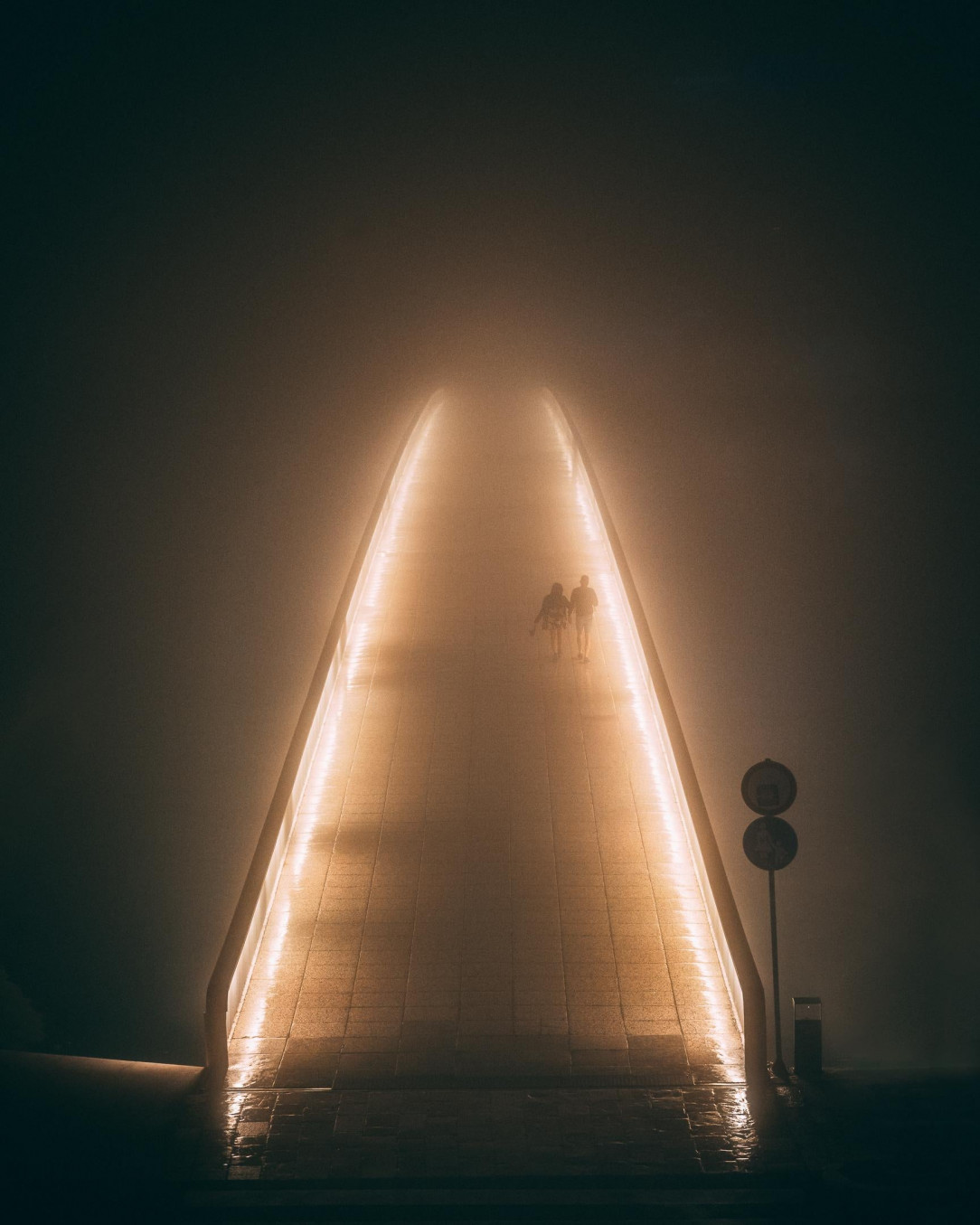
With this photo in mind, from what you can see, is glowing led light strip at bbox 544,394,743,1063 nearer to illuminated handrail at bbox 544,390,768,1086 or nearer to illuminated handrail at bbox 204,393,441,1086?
illuminated handrail at bbox 544,390,768,1086

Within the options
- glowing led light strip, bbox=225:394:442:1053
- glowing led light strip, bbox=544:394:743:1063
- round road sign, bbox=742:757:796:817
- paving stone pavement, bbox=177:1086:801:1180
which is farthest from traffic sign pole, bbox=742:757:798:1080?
glowing led light strip, bbox=225:394:442:1053

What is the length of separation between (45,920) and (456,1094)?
10.4 meters

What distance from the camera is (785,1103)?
19.5 feet

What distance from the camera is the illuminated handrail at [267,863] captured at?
20.8 feet

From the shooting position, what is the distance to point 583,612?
13.6 meters

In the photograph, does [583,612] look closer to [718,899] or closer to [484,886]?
[484,886]

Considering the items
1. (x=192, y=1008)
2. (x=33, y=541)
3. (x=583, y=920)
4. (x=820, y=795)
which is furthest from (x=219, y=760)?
(x=33, y=541)

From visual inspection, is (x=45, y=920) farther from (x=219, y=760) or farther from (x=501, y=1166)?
(x=501, y=1166)

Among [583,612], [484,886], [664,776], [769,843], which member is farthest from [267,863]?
[583,612]

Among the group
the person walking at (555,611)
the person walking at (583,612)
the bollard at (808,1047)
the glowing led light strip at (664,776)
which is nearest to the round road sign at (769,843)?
the glowing led light strip at (664,776)

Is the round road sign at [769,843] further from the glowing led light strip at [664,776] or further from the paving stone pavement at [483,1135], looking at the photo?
the paving stone pavement at [483,1135]

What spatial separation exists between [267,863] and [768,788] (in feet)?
11.2

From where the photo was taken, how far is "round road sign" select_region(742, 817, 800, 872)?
22.3 feet

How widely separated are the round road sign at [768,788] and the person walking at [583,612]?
6.65 m
